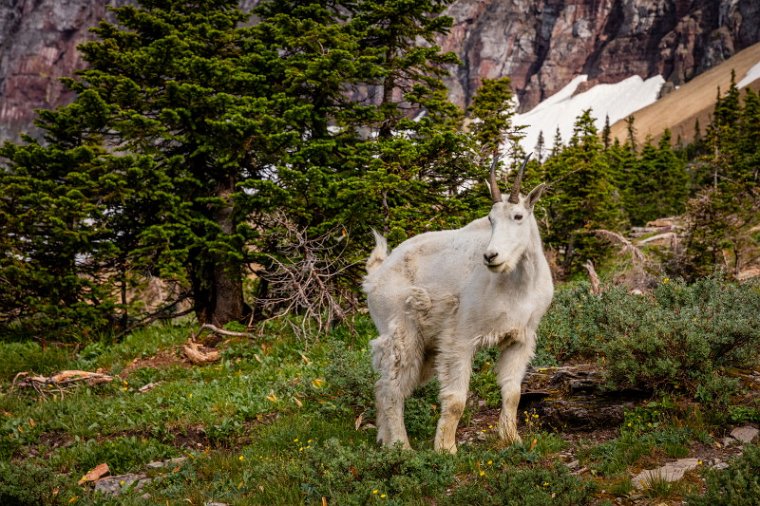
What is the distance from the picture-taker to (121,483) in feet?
18.9

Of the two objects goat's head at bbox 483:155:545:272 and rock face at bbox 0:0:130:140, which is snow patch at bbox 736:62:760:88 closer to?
goat's head at bbox 483:155:545:272

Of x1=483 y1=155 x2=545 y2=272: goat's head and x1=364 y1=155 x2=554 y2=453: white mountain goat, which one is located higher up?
x1=483 y1=155 x2=545 y2=272: goat's head

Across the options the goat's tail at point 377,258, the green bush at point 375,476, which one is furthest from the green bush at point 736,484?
the goat's tail at point 377,258

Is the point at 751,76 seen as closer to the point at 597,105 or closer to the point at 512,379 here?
the point at 597,105

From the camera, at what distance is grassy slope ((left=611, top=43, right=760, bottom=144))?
10575 centimetres

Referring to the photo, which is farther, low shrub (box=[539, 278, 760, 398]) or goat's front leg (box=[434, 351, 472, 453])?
low shrub (box=[539, 278, 760, 398])

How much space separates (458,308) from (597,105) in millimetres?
188354

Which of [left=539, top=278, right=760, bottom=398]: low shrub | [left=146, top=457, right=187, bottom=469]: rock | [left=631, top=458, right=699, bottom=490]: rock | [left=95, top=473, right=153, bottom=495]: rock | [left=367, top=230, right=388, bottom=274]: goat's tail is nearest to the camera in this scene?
[left=631, top=458, right=699, bottom=490]: rock

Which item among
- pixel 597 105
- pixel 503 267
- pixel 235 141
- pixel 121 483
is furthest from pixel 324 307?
pixel 597 105

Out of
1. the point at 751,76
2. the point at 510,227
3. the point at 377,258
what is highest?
the point at 751,76

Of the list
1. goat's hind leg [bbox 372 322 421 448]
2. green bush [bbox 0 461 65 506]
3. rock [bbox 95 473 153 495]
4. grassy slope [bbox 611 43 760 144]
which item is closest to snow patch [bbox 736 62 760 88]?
grassy slope [bbox 611 43 760 144]

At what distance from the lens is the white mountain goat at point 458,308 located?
204 inches

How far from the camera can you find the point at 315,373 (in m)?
8.52

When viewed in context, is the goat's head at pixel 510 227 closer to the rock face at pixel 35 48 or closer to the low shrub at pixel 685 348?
the low shrub at pixel 685 348
